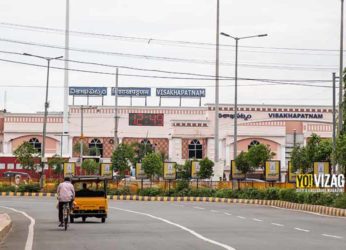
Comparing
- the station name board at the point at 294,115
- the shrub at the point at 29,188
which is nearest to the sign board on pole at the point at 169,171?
the shrub at the point at 29,188

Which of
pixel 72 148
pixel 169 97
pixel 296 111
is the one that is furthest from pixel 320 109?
pixel 72 148

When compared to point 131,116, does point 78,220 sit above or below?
below

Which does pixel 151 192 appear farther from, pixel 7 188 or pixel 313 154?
pixel 7 188

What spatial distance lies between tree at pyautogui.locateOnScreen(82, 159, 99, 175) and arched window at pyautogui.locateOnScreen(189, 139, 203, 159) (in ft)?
69.7

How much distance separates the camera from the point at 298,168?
7869 centimetres

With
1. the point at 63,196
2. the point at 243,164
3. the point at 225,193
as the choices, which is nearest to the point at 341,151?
the point at 63,196

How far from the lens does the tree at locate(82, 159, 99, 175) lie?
98312 millimetres

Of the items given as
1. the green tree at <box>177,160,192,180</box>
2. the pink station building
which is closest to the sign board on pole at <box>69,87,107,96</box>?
the pink station building

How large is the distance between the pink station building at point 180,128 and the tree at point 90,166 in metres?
12.7

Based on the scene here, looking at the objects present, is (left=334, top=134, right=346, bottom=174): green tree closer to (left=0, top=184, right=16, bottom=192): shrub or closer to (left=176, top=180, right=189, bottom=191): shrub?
(left=176, top=180, right=189, bottom=191): shrub

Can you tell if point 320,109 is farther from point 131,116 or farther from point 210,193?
point 210,193

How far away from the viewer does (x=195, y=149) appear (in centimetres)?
11944

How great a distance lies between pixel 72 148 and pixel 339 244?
103029mm

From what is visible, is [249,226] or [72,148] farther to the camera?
[72,148]
